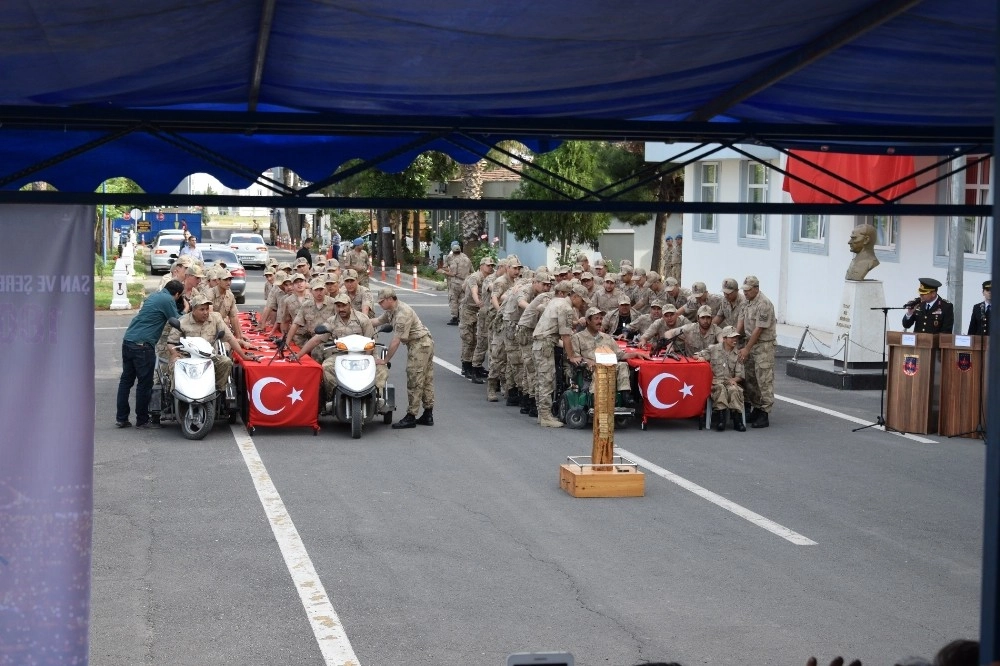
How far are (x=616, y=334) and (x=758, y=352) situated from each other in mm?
3495

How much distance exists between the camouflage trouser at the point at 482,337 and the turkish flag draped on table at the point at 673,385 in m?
4.78

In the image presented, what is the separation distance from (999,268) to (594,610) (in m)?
4.85

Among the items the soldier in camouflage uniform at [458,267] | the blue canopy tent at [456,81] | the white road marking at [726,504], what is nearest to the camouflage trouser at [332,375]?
the white road marking at [726,504]

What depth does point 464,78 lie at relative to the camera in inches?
311

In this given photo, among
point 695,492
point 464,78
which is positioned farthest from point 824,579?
point 464,78

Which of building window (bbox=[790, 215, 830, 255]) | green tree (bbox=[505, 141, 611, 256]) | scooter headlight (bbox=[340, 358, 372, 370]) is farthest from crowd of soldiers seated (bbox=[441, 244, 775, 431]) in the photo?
green tree (bbox=[505, 141, 611, 256])

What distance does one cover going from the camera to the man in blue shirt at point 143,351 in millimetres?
15930

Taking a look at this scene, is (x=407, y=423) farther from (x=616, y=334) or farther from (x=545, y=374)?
(x=616, y=334)

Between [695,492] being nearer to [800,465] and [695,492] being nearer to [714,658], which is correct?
[800,465]

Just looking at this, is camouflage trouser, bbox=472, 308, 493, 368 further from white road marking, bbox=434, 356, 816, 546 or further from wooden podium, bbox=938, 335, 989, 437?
wooden podium, bbox=938, 335, 989, 437

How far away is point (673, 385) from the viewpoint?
16344 mm

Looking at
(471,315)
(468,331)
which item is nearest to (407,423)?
(471,315)

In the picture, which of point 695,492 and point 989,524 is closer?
point 989,524

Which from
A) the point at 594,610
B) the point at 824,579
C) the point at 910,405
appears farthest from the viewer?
the point at 910,405
